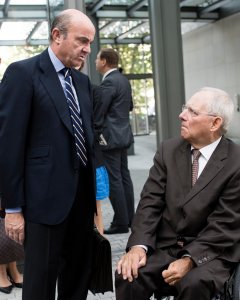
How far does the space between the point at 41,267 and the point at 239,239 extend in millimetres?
1106

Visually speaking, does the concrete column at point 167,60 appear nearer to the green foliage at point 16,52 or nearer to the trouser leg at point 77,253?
the green foliage at point 16,52

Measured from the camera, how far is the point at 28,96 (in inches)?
98.6

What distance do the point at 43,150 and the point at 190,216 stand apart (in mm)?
900

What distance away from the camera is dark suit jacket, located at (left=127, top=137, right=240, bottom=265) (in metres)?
2.72

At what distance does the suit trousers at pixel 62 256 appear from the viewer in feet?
8.79

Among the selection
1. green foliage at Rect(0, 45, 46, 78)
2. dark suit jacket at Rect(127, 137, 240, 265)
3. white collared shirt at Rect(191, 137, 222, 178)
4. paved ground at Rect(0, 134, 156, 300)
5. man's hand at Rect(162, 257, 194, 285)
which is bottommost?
paved ground at Rect(0, 134, 156, 300)

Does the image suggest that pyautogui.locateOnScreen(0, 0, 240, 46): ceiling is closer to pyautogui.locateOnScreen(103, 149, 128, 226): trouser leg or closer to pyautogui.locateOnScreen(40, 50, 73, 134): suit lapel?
pyautogui.locateOnScreen(103, 149, 128, 226): trouser leg

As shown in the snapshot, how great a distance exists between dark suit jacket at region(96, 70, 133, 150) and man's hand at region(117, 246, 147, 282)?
8.87 ft

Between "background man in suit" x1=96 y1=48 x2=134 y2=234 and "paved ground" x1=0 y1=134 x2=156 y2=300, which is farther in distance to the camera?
"background man in suit" x1=96 y1=48 x2=134 y2=234

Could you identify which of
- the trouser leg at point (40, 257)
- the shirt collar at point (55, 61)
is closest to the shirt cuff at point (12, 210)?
the trouser leg at point (40, 257)

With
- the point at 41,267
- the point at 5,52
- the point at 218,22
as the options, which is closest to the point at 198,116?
the point at 41,267

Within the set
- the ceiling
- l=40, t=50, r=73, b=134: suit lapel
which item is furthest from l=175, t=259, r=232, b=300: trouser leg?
the ceiling

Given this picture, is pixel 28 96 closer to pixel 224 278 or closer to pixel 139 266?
pixel 139 266

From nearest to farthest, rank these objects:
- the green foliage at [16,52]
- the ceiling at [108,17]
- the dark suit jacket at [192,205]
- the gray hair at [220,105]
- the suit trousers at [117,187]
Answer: the dark suit jacket at [192,205], the gray hair at [220,105], the green foliage at [16,52], the ceiling at [108,17], the suit trousers at [117,187]
